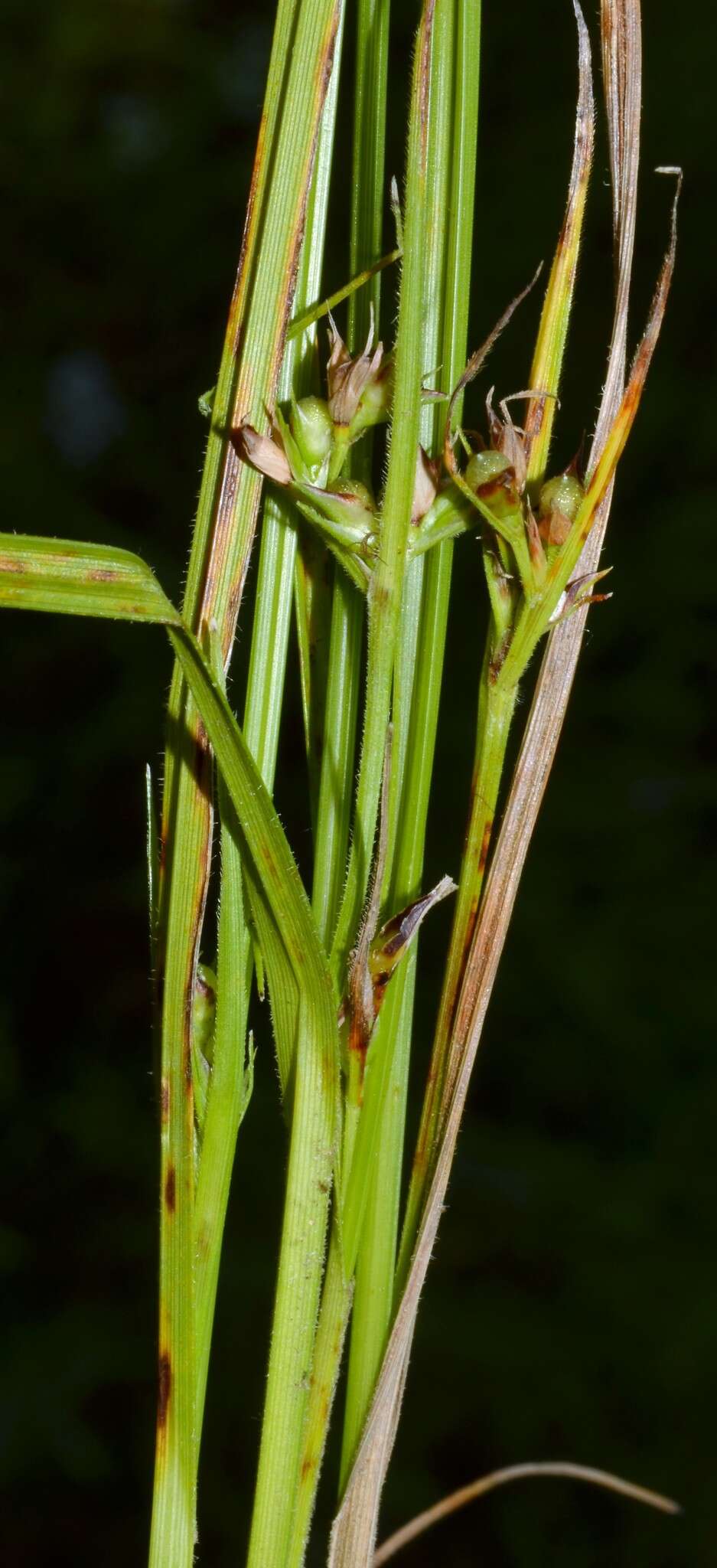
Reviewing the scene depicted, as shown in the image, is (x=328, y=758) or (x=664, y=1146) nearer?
(x=328, y=758)

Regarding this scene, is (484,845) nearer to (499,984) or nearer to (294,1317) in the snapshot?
(294,1317)

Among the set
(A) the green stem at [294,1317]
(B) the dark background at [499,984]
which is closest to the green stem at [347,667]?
(A) the green stem at [294,1317]

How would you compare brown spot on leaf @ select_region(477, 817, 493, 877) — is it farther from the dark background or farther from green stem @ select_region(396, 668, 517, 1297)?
the dark background

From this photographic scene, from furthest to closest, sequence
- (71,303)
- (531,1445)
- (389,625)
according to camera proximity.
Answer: (71,303), (531,1445), (389,625)

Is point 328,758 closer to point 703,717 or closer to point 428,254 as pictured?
point 428,254

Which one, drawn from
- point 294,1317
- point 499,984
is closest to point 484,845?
point 294,1317

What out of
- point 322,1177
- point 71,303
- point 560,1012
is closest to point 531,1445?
point 560,1012

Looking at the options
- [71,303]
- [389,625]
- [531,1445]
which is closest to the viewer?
[389,625]

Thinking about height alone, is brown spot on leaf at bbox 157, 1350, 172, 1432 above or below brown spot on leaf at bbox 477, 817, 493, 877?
below

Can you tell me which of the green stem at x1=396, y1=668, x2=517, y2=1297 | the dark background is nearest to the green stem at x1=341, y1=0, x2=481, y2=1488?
the green stem at x1=396, y1=668, x2=517, y2=1297
